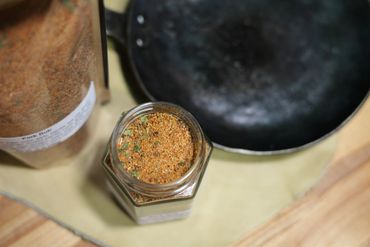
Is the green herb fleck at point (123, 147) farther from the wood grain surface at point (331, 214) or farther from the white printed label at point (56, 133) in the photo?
the wood grain surface at point (331, 214)

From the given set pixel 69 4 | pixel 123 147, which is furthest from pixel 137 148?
pixel 69 4

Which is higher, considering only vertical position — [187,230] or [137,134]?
[137,134]

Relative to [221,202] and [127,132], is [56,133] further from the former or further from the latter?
[221,202]

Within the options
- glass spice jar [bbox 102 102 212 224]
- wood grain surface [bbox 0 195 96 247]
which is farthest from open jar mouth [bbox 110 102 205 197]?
wood grain surface [bbox 0 195 96 247]

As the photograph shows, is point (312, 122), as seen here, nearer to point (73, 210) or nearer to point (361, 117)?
point (361, 117)

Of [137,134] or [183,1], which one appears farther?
[183,1]

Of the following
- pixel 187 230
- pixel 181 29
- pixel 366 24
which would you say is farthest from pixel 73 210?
pixel 366 24
